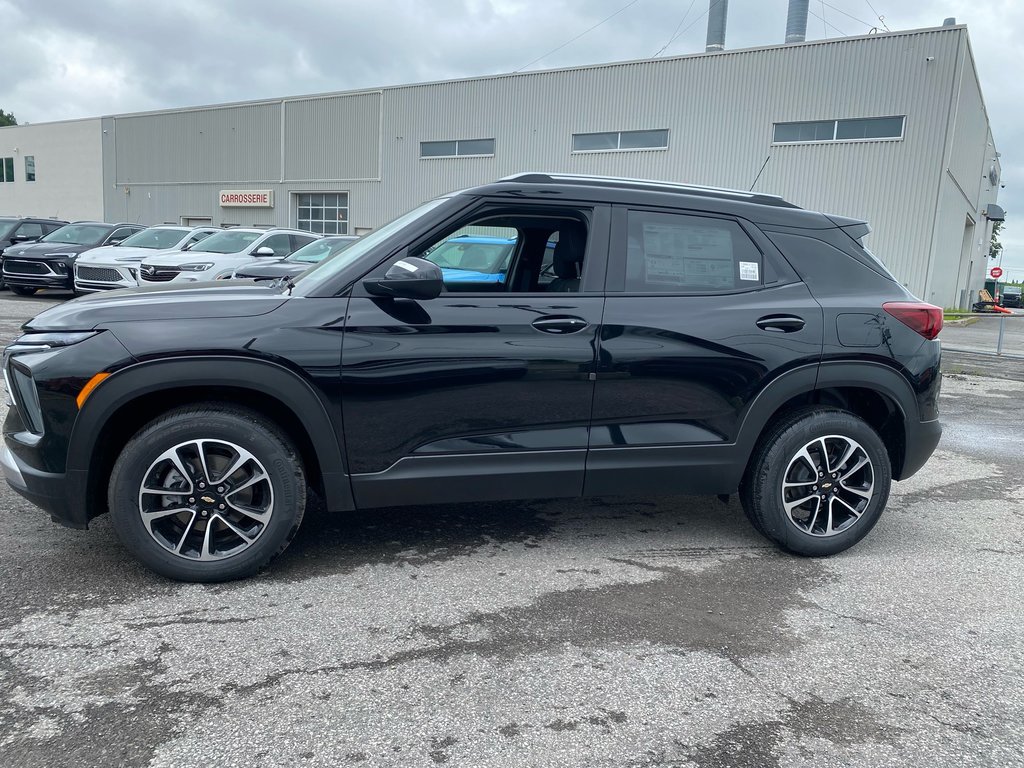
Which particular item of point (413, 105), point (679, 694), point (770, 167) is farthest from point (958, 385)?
point (413, 105)

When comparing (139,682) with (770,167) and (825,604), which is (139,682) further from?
(770,167)

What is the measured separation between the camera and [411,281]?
3406 millimetres

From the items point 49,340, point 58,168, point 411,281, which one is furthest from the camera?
point 58,168

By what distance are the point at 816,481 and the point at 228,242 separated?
1333 centimetres

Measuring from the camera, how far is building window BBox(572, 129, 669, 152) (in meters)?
27.0

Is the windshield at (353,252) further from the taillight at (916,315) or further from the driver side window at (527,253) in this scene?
the taillight at (916,315)

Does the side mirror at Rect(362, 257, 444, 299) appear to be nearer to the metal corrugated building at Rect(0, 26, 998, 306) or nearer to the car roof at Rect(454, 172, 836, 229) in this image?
the car roof at Rect(454, 172, 836, 229)

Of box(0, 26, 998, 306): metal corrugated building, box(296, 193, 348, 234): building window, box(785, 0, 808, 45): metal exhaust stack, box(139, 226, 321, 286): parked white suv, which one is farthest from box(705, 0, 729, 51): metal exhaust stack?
box(139, 226, 321, 286): parked white suv

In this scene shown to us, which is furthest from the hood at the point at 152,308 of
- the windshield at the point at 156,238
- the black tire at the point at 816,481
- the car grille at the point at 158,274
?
the windshield at the point at 156,238

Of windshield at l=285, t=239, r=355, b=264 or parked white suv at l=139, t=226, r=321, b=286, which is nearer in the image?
windshield at l=285, t=239, r=355, b=264

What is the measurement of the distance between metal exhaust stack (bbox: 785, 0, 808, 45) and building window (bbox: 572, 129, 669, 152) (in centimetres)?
1030

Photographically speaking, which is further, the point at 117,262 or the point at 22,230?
the point at 22,230

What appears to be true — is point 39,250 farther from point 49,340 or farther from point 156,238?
point 49,340

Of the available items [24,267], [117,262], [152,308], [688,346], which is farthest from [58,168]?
[688,346]
